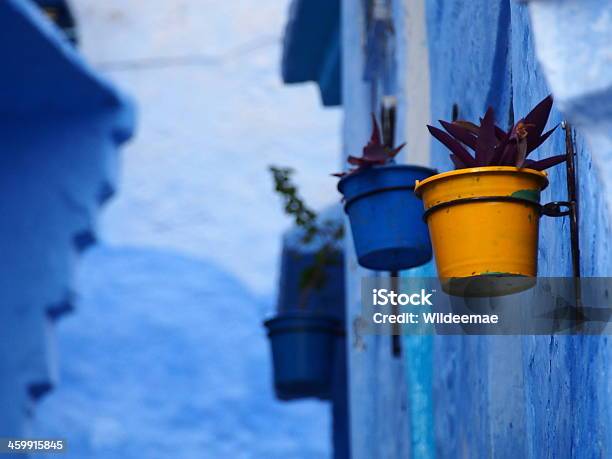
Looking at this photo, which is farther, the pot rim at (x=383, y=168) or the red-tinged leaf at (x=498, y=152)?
the pot rim at (x=383, y=168)

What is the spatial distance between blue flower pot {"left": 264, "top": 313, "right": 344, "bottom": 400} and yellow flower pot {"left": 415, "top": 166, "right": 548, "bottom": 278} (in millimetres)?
4840

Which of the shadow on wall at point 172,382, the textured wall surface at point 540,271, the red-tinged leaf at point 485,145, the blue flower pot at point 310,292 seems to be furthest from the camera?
the shadow on wall at point 172,382

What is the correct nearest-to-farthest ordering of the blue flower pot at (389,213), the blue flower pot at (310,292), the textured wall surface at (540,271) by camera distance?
the textured wall surface at (540,271), the blue flower pot at (389,213), the blue flower pot at (310,292)

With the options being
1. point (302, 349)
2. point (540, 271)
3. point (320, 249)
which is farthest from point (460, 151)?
point (320, 249)

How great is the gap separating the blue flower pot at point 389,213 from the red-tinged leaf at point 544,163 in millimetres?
895

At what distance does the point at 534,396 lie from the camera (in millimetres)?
3045

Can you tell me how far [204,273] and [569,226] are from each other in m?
10.4

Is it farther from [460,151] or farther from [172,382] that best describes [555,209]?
[172,382]

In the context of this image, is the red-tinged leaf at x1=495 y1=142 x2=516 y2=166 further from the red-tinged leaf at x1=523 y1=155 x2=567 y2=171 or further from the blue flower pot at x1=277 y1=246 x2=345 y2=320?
the blue flower pot at x1=277 y1=246 x2=345 y2=320

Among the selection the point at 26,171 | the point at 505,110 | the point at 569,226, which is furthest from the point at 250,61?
the point at 569,226

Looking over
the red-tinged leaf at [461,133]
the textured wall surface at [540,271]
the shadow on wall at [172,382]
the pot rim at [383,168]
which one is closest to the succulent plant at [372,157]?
the pot rim at [383,168]

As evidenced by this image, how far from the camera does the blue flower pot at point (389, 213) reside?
3396mm

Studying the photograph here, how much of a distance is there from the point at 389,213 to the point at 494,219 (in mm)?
1038

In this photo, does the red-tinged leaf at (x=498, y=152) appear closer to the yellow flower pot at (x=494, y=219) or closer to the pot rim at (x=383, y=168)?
the yellow flower pot at (x=494, y=219)
